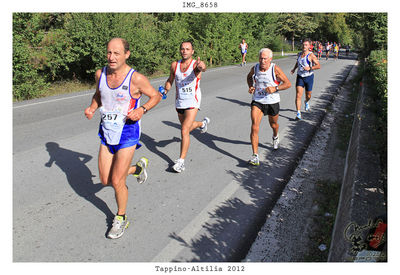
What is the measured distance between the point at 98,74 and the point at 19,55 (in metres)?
8.98

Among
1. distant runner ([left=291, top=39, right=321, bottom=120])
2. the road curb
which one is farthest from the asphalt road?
distant runner ([left=291, top=39, right=321, bottom=120])

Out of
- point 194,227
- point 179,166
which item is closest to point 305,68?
point 179,166

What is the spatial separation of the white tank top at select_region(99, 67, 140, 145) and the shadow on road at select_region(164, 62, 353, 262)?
50.7 inches

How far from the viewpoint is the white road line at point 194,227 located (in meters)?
3.09

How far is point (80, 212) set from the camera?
386 centimetres

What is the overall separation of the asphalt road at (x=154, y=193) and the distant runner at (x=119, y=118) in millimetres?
389

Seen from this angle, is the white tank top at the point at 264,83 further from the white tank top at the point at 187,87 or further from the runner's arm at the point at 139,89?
the runner's arm at the point at 139,89

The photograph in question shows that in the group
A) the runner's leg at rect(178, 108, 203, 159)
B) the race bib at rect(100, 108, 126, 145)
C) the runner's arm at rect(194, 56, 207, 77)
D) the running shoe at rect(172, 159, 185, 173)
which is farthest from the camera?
the runner's leg at rect(178, 108, 203, 159)

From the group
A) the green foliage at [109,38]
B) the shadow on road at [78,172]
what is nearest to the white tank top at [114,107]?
the shadow on road at [78,172]

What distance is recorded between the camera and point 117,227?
135 inches

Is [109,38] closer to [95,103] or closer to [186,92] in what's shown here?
[186,92]

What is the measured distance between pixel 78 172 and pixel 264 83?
11.2ft

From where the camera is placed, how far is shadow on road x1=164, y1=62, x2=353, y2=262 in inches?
126

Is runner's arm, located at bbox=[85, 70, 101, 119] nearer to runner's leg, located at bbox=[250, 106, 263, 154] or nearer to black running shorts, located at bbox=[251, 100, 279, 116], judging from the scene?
runner's leg, located at bbox=[250, 106, 263, 154]
